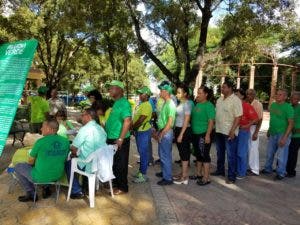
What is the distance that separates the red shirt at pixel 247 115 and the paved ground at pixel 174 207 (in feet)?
3.82

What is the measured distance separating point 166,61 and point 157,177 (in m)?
45.6

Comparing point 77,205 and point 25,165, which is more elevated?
point 25,165

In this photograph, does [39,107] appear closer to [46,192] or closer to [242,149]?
[46,192]

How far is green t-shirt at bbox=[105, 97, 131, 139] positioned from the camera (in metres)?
6.37

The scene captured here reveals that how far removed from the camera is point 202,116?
727 centimetres

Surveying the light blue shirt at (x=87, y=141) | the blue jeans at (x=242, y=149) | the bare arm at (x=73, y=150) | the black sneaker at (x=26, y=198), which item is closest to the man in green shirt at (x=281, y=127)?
the blue jeans at (x=242, y=149)

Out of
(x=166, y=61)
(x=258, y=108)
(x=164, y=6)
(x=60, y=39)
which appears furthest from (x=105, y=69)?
(x=258, y=108)

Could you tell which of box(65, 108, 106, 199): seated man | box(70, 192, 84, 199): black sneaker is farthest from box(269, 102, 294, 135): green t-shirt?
box(70, 192, 84, 199): black sneaker

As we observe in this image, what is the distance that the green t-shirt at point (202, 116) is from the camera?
724 centimetres

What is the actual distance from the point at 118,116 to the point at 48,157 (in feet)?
4.08

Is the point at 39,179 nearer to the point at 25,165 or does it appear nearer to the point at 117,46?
the point at 25,165

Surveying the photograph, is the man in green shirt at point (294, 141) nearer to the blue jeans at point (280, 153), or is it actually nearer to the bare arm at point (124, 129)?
the blue jeans at point (280, 153)

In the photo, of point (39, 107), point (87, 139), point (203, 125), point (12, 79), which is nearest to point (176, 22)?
point (39, 107)

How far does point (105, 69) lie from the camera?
48.7 metres
